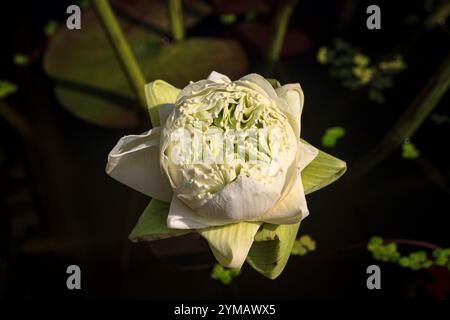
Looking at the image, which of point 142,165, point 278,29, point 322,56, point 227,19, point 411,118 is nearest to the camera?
point 142,165

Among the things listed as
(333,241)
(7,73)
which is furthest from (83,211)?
(333,241)

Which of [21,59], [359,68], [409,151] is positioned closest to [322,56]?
[359,68]

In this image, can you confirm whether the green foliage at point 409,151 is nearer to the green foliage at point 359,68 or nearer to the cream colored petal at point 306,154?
the green foliage at point 359,68

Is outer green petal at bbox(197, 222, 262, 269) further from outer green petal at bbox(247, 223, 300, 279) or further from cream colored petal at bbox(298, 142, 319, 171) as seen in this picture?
cream colored petal at bbox(298, 142, 319, 171)

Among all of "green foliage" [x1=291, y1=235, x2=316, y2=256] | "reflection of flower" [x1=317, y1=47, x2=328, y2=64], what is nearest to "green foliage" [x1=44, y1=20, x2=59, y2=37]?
"reflection of flower" [x1=317, y1=47, x2=328, y2=64]

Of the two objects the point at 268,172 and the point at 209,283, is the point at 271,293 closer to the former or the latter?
the point at 209,283

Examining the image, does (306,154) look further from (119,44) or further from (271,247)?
(119,44)
